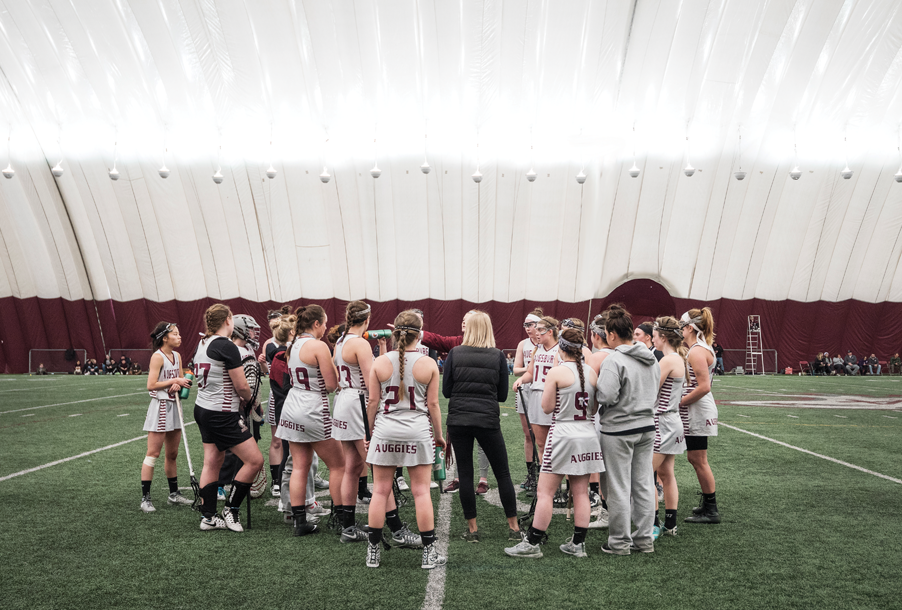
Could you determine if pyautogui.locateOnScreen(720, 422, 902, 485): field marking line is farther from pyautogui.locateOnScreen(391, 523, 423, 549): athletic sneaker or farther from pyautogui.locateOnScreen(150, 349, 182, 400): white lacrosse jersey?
pyautogui.locateOnScreen(150, 349, 182, 400): white lacrosse jersey

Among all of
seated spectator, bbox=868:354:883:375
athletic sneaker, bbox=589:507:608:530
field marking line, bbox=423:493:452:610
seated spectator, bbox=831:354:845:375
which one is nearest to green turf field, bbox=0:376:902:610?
field marking line, bbox=423:493:452:610

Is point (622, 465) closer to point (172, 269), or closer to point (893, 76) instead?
point (893, 76)

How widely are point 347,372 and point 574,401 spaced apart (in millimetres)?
2107

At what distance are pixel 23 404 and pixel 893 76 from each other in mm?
33115

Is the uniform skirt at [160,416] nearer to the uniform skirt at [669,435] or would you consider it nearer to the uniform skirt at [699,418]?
the uniform skirt at [669,435]

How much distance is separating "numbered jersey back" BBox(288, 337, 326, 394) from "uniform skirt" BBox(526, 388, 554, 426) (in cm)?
248

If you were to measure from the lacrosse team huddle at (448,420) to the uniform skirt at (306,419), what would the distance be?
12mm

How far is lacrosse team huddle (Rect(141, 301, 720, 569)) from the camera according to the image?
4.93m

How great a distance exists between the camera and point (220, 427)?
573 cm

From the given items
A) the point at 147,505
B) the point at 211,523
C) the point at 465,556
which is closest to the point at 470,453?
the point at 465,556

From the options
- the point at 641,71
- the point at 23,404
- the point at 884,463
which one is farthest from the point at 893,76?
the point at 23,404

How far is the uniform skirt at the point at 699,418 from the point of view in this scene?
5957 mm

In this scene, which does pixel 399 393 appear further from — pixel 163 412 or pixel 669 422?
pixel 163 412

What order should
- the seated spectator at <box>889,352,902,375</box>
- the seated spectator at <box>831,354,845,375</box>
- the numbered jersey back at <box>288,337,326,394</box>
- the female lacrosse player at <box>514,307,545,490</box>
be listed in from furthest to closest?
the seated spectator at <box>889,352,902,375</box>, the seated spectator at <box>831,354,845,375</box>, the female lacrosse player at <box>514,307,545,490</box>, the numbered jersey back at <box>288,337,326,394</box>
